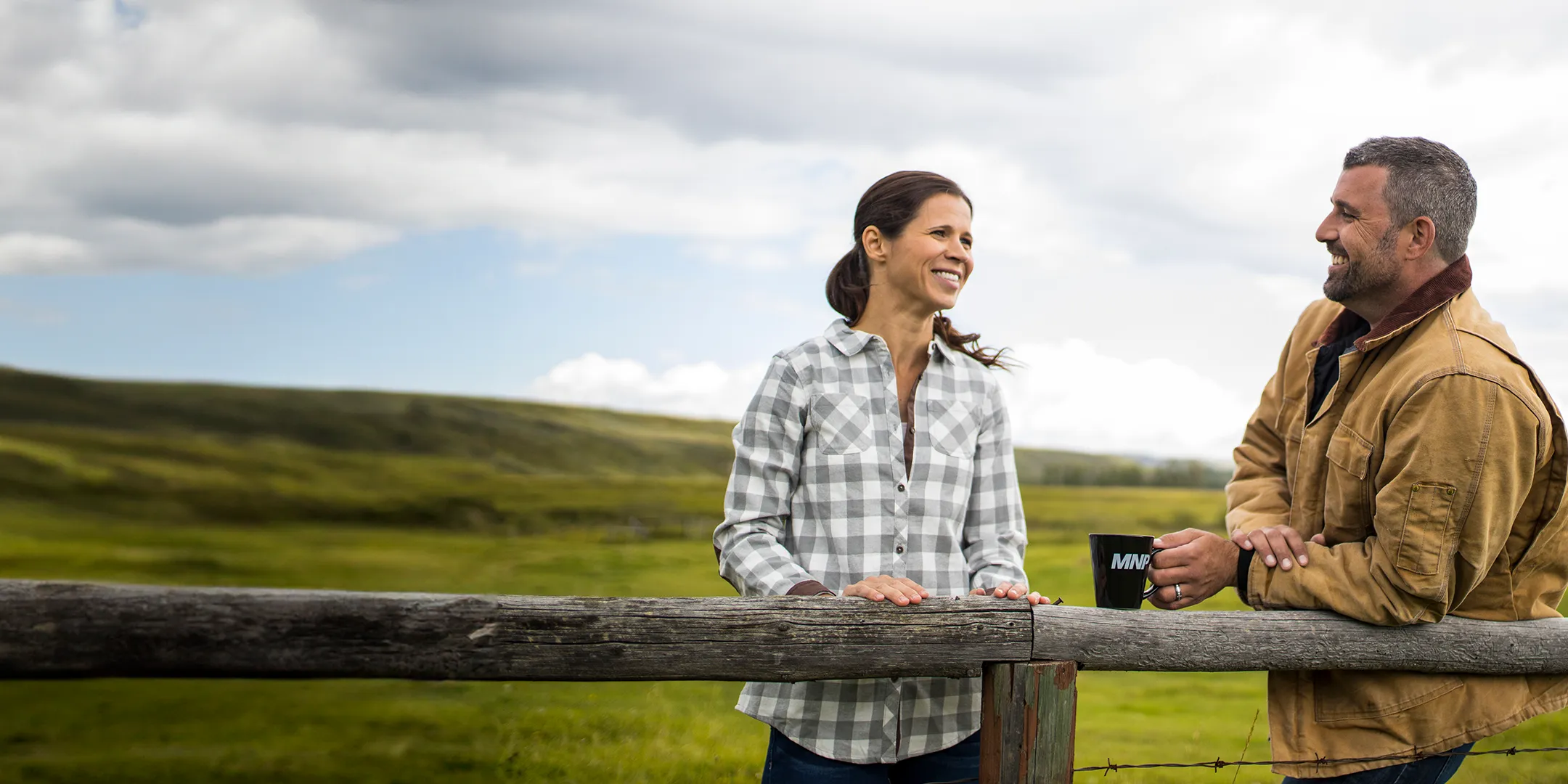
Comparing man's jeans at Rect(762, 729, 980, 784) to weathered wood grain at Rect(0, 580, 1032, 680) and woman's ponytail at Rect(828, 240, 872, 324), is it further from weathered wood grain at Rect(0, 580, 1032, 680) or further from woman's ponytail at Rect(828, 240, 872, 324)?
woman's ponytail at Rect(828, 240, 872, 324)

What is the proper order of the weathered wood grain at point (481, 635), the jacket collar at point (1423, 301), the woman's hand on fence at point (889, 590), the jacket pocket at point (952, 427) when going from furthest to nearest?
1. the jacket pocket at point (952, 427)
2. the jacket collar at point (1423, 301)
3. the woman's hand on fence at point (889, 590)
4. the weathered wood grain at point (481, 635)

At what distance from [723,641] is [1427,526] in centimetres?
166

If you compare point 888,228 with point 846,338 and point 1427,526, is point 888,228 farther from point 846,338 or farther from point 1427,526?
point 1427,526

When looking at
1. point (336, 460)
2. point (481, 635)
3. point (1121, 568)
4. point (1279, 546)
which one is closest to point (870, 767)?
point (1121, 568)

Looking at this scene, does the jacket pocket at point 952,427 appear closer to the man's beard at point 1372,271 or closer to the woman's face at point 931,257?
the woman's face at point 931,257

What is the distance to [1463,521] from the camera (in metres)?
2.33

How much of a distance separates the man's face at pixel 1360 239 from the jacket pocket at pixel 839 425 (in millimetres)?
1320

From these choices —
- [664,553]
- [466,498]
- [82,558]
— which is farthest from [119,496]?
[664,553]

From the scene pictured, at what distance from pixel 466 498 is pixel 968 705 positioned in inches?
1369

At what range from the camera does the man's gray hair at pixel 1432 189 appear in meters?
2.55

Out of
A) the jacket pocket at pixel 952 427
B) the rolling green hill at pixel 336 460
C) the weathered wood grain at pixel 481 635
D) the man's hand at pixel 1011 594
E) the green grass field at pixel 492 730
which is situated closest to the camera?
the weathered wood grain at pixel 481 635

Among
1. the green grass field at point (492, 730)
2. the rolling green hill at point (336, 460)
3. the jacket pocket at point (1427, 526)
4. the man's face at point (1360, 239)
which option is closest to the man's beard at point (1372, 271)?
the man's face at point (1360, 239)

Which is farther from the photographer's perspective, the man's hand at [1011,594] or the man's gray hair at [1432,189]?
the man's gray hair at [1432,189]

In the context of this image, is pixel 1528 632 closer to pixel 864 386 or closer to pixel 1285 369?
pixel 1285 369
